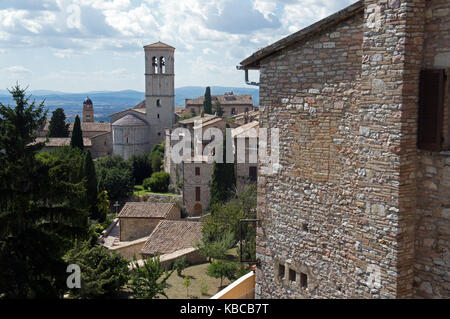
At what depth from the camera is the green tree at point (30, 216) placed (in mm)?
9836

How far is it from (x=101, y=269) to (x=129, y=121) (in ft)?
120

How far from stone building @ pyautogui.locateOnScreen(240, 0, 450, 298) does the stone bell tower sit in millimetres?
47926

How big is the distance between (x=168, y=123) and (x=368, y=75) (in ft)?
167

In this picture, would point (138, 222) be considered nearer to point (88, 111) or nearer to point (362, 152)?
point (362, 152)

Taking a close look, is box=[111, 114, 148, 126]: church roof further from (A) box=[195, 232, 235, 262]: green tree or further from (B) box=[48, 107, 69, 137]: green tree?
(A) box=[195, 232, 235, 262]: green tree

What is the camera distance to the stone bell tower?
52875 millimetres

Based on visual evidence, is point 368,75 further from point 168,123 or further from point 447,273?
point 168,123

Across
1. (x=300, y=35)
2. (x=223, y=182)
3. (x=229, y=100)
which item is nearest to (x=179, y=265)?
(x=223, y=182)

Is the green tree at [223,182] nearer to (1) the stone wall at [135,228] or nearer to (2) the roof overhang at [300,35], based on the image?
(1) the stone wall at [135,228]

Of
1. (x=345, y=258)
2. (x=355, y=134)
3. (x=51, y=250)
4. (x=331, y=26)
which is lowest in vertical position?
(x=51, y=250)

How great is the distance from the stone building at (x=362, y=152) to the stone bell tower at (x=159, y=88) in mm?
47926
